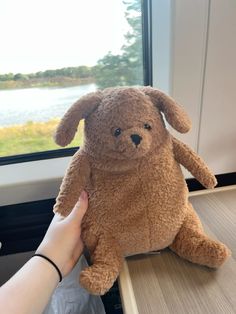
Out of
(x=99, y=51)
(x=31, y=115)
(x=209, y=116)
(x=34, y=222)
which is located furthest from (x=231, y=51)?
(x=34, y=222)

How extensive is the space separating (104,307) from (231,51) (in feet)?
2.55

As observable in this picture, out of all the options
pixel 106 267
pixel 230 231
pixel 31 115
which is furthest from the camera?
pixel 31 115

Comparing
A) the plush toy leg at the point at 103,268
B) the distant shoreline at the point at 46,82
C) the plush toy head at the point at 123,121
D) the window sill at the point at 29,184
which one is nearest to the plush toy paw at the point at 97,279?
the plush toy leg at the point at 103,268

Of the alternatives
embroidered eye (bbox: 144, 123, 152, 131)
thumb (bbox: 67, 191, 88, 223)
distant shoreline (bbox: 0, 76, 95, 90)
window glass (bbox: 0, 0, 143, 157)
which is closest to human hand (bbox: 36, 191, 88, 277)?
thumb (bbox: 67, 191, 88, 223)

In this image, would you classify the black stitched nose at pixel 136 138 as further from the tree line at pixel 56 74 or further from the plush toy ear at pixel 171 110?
the tree line at pixel 56 74

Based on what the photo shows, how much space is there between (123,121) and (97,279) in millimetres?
278

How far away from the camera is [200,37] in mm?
720

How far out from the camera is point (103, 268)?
1.70 feet

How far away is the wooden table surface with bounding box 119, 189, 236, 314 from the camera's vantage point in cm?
49

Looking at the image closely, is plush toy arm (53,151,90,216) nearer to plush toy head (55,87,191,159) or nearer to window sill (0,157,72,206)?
plush toy head (55,87,191,159)

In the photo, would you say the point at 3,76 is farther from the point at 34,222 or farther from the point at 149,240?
the point at 149,240

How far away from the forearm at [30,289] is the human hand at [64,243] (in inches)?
0.9

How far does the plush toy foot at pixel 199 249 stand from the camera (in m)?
0.54

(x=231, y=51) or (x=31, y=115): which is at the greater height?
(x=231, y=51)
